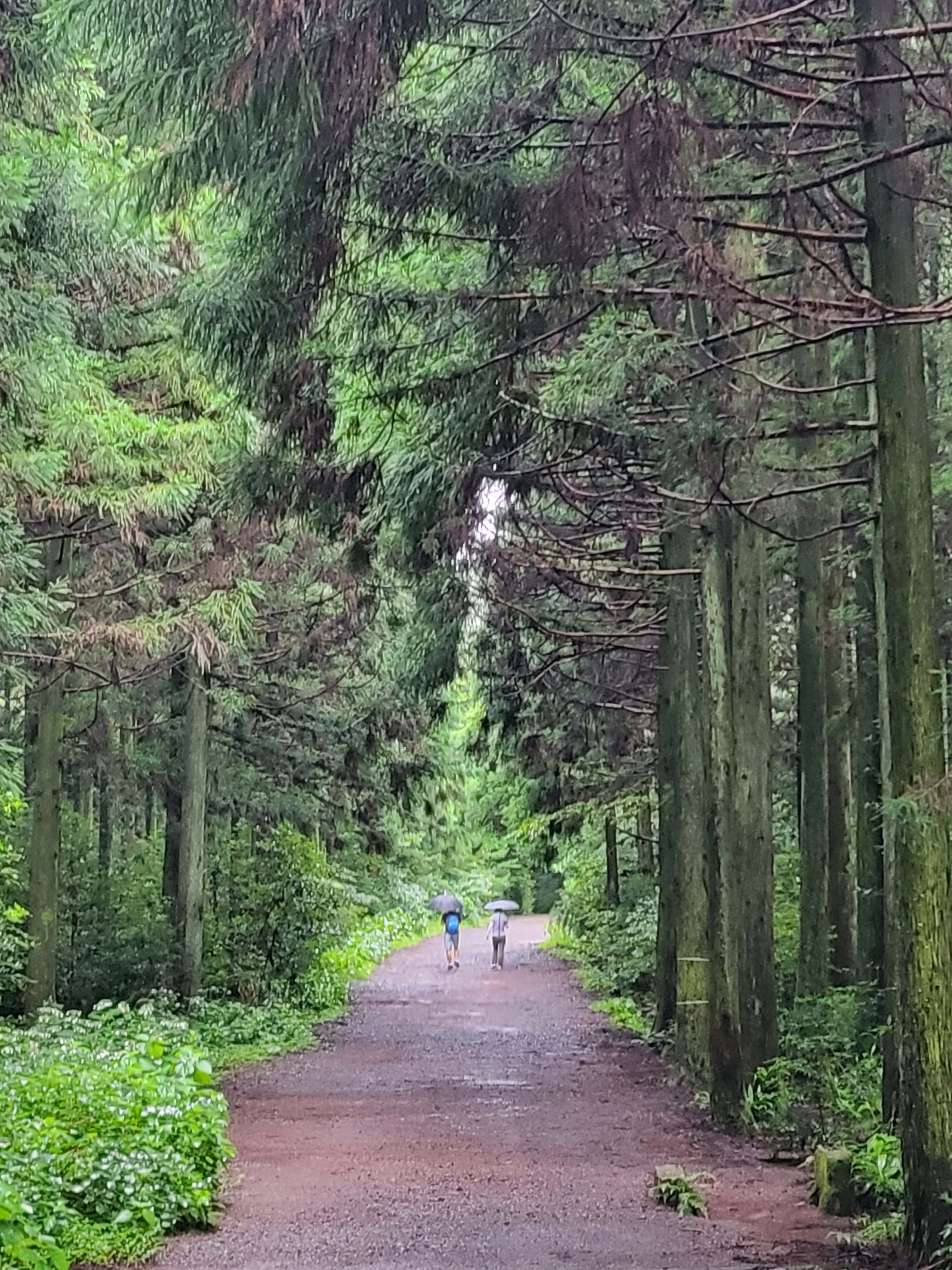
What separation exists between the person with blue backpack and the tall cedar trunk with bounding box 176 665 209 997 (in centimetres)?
1189

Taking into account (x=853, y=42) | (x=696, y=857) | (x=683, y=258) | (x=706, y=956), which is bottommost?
(x=706, y=956)

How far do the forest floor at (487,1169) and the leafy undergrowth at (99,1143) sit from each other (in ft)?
0.98

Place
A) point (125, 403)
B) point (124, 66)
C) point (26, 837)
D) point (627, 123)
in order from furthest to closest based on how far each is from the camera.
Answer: point (26, 837) < point (125, 403) < point (124, 66) < point (627, 123)

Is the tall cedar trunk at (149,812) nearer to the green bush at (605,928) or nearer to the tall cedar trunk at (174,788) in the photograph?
the tall cedar trunk at (174,788)

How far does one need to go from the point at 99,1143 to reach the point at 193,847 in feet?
36.9

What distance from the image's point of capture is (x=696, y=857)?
49.2ft

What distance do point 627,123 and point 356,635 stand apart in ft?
48.6

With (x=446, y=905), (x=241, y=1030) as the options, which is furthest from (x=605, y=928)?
(x=241, y=1030)

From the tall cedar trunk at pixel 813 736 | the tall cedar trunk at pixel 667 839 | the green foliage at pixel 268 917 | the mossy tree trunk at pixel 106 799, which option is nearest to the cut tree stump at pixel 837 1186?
Result: the tall cedar trunk at pixel 813 736

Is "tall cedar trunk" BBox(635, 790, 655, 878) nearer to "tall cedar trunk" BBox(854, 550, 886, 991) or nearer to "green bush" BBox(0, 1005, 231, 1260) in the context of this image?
"tall cedar trunk" BBox(854, 550, 886, 991)

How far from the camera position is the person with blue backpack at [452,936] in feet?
102

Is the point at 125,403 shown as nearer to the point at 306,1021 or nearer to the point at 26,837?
the point at 26,837

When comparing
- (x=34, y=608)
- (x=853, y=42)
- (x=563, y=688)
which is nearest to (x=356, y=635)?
(x=563, y=688)

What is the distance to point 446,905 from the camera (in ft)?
97.1
